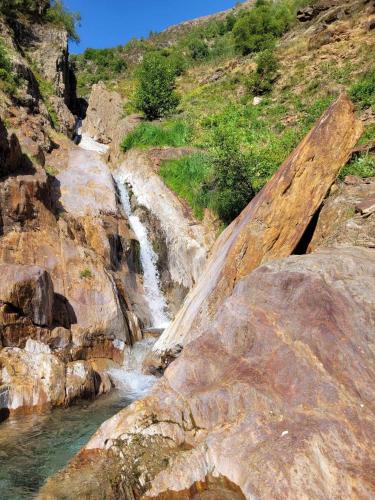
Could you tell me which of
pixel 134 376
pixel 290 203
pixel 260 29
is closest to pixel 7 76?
pixel 134 376

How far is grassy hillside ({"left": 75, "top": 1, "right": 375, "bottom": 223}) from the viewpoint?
1563cm

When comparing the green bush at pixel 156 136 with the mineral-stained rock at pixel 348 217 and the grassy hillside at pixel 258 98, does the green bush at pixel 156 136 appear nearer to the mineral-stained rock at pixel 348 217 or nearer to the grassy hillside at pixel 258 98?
the grassy hillside at pixel 258 98

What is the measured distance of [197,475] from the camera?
4.79 m

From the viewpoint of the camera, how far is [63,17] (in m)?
33.2

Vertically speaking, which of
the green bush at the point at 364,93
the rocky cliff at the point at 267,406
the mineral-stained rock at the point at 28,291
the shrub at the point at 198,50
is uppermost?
the shrub at the point at 198,50

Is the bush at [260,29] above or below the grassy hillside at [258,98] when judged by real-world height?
above

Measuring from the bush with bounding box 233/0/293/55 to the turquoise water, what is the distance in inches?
1359

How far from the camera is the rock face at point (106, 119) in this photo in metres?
27.8

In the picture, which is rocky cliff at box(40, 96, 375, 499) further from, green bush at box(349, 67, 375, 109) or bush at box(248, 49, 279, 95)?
bush at box(248, 49, 279, 95)

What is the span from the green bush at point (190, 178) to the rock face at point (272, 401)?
11745 mm

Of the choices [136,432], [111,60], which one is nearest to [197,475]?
[136,432]

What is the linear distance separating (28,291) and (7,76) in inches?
662

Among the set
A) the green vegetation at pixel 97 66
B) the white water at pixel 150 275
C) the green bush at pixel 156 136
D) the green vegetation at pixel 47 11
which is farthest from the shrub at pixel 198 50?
the white water at pixel 150 275

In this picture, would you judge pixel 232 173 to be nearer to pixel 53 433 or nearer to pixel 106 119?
pixel 53 433
